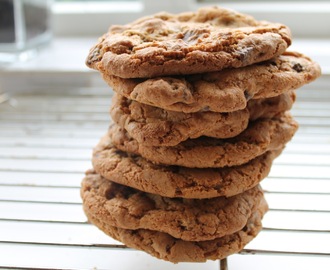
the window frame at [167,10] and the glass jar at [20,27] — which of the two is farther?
the window frame at [167,10]

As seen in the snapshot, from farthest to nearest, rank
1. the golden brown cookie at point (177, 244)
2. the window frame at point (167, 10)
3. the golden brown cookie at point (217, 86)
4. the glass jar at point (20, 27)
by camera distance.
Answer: the window frame at point (167, 10) → the glass jar at point (20, 27) → the golden brown cookie at point (177, 244) → the golden brown cookie at point (217, 86)

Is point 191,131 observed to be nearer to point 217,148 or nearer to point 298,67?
point 217,148

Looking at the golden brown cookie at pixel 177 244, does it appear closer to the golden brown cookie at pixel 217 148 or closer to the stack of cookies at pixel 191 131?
the stack of cookies at pixel 191 131

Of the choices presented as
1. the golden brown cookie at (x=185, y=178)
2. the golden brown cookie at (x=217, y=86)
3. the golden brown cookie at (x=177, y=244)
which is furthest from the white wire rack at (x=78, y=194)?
the golden brown cookie at (x=217, y=86)

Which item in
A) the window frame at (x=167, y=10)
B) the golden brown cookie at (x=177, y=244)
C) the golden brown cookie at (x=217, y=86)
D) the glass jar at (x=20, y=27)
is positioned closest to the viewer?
the golden brown cookie at (x=217, y=86)

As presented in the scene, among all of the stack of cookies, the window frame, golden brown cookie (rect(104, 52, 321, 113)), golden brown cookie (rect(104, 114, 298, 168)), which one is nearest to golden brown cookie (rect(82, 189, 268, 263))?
the stack of cookies

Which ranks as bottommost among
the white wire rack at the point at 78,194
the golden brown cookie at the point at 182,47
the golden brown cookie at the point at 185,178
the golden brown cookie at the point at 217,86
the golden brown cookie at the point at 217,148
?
the white wire rack at the point at 78,194

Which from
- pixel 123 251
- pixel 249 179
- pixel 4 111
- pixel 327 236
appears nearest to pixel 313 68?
pixel 249 179

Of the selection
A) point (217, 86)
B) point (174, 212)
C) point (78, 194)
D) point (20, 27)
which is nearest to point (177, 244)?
point (174, 212)
